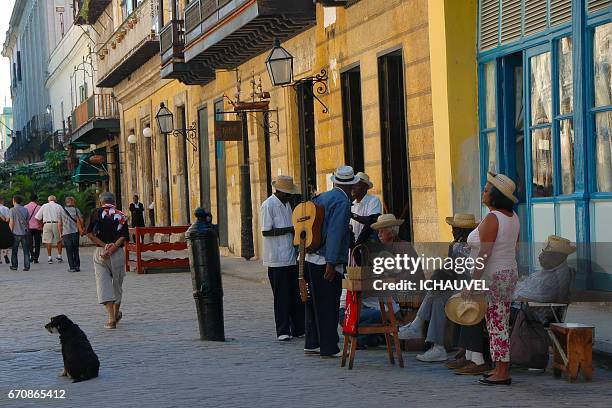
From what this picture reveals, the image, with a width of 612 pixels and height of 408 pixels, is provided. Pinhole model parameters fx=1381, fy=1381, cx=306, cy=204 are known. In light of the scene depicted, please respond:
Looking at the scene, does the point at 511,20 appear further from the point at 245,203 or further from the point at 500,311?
the point at 245,203

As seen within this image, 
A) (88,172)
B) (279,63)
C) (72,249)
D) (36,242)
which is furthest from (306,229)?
(88,172)

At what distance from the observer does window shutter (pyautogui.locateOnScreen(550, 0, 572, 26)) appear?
45.7 ft

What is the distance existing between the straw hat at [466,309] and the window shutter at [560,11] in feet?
17.1

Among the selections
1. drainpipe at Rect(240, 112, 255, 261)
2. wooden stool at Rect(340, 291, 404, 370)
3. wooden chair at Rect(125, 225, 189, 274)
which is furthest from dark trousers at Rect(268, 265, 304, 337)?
drainpipe at Rect(240, 112, 255, 261)

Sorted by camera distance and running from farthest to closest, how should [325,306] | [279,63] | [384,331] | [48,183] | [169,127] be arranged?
[48,183], [169,127], [279,63], [325,306], [384,331]

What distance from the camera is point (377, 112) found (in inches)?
741

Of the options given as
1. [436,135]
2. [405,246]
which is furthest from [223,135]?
[405,246]

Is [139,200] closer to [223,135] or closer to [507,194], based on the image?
[223,135]

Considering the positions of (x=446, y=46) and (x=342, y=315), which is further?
(x=446, y=46)

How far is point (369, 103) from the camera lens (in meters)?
19.2

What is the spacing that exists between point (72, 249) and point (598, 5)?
1481 centimetres

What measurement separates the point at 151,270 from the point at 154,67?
1248 cm

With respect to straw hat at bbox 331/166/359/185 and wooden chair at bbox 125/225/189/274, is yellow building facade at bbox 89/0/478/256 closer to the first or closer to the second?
wooden chair at bbox 125/225/189/274

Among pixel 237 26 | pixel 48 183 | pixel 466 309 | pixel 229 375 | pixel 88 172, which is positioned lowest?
pixel 229 375
